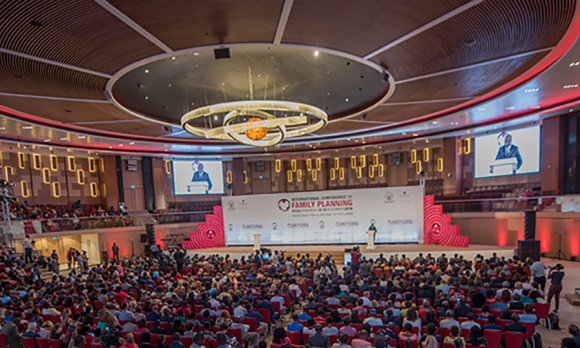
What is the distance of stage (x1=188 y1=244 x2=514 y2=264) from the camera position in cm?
1530

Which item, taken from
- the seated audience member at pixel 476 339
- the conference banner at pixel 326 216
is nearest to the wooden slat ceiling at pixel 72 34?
the seated audience member at pixel 476 339

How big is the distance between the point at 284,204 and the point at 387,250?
6.87m

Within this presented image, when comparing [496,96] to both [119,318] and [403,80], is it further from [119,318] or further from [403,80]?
[119,318]

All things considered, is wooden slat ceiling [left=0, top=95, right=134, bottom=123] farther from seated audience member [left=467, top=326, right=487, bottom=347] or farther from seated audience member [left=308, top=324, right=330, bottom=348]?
seated audience member [left=467, top=326, right=487, bottom=347]

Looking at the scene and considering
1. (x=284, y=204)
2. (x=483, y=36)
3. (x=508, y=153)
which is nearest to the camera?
(x=483, y=36)

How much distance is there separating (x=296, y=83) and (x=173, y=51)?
5002 mm

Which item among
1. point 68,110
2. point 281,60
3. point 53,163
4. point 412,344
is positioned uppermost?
point 281,60

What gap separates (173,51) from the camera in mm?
7488

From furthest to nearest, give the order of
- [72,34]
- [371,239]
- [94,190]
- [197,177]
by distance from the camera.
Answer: [197,177]
[94,190]
[371,239]
[72,34]

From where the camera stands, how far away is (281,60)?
930cm

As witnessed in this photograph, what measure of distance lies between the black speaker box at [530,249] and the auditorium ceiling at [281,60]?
587 centimetres

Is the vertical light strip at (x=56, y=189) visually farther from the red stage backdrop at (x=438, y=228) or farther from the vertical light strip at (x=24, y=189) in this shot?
the red stage backdrop at (x=438, y=228)

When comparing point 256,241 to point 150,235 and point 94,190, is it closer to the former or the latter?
point 150,235

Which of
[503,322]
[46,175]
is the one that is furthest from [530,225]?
[46,175]
